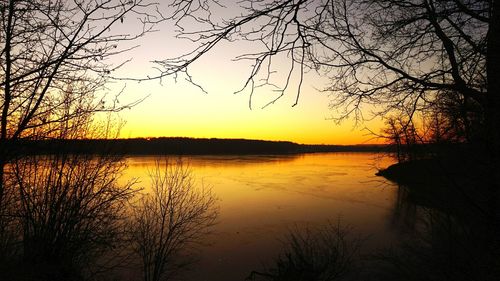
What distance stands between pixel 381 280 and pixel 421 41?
1064 cm

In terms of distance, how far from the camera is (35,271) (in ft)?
25.5

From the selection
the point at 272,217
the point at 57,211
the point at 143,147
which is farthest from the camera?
the point at 143,147

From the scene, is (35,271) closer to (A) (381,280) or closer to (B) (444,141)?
(B) (444,141)

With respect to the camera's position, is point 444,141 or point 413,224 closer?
point 444,141

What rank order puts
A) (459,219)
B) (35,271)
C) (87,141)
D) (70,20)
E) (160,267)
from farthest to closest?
(160,267), (87,141), (459,219), (35,271), (70,20)

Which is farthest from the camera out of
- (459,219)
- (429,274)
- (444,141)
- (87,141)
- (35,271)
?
(429,274)

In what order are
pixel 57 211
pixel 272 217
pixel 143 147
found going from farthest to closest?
pixel 143 147, pixel 272 217, pixel 57 211

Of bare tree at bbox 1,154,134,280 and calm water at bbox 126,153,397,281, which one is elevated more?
bare tree at bbox 1,154,134,280

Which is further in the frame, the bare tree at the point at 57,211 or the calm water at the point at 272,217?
the calm water at the point at 272,217

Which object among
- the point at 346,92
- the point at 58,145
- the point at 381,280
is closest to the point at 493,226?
the point at 346,92

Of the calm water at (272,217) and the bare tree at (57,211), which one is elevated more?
the bare tree at (57,211)

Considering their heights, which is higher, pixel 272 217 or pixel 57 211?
pixel 57 211

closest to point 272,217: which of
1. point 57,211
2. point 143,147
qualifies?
point 57,211

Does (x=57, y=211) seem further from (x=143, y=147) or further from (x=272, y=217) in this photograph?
(x=143, y=147)
